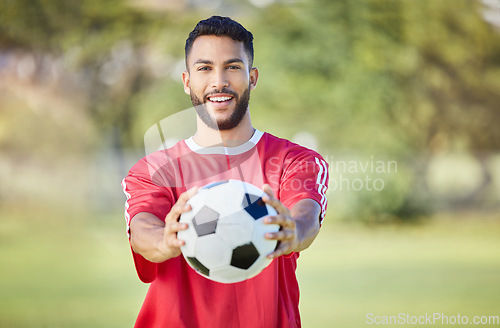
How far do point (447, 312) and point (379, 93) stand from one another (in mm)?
7407

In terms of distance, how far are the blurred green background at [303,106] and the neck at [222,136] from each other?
27.8ft

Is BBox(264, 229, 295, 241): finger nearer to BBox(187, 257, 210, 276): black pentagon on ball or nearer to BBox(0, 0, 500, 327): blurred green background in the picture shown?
BBox(187, 257, 210, 276): black pentagon on ball

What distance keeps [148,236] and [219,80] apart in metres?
0.73

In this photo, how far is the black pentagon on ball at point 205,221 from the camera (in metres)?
1.72

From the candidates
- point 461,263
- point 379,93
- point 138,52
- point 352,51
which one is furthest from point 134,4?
point 461,263

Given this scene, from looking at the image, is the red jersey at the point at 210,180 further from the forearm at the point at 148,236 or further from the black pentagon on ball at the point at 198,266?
the black pentagon on ball at the point at 198,266

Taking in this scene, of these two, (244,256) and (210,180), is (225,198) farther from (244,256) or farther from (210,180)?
(210,180)

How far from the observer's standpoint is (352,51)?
13.0m

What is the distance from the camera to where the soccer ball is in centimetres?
171

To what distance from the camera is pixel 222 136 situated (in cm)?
234

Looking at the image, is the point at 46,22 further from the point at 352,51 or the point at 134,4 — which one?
the point at 352,51

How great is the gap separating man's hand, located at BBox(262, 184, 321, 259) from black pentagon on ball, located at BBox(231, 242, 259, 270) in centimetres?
6

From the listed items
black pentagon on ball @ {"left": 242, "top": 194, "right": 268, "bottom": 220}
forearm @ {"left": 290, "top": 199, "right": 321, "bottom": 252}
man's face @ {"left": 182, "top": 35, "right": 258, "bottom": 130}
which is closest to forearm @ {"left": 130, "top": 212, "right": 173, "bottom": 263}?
black pentagon on ball @ {"left": 242, "top": 194, "right": 268, "bottom": 220}

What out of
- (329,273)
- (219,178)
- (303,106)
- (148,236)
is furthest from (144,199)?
(303,106)
